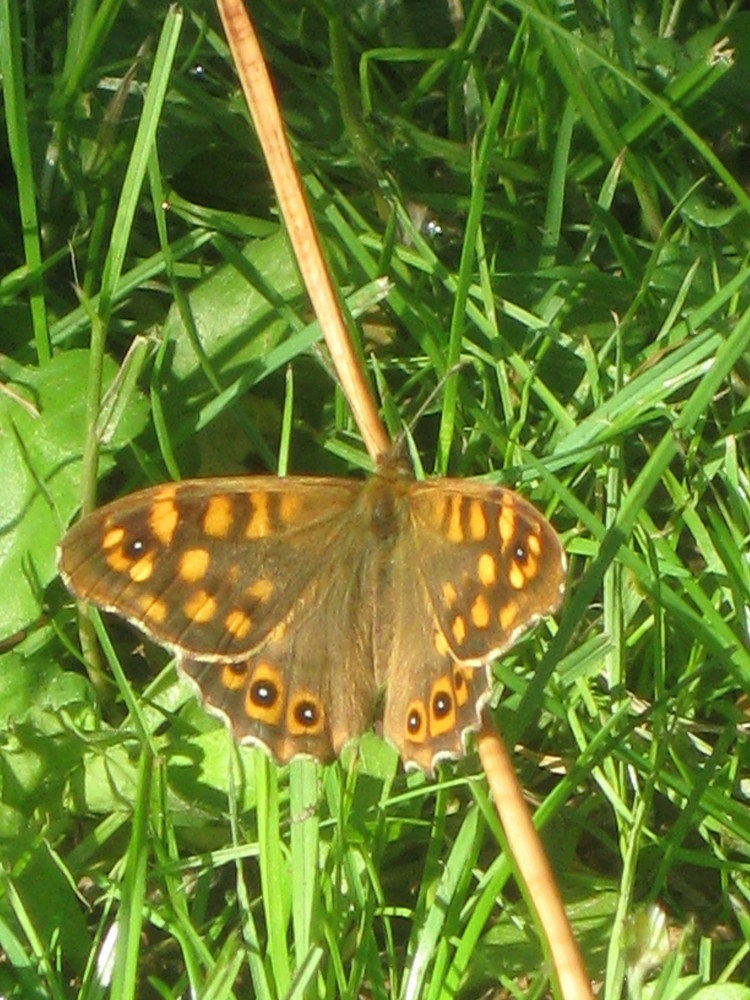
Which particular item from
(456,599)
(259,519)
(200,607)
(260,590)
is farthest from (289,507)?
(456,599)

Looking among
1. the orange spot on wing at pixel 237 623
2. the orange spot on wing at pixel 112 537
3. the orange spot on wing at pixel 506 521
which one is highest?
the orange spot on wing at pixel 506 521

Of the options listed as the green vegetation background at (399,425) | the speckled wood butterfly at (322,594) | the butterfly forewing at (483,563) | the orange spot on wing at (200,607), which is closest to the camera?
the butterfly forewing at (483,563)

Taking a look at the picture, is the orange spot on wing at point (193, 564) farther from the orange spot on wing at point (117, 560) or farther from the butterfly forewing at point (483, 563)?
the butterfly forewing at point (483, 563)

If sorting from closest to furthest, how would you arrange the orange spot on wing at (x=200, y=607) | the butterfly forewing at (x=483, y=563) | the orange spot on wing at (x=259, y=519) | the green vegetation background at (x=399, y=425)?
the butterfly forewing at (x=483, y=563) → the orange spot on wing at (x=200, y=607) → the orange spot on wing at (x=259, y=519) → the green vegetation background at (x=399, y=425)

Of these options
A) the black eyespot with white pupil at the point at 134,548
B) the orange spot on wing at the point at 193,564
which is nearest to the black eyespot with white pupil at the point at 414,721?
the orange spot on wing at the point at 193,564

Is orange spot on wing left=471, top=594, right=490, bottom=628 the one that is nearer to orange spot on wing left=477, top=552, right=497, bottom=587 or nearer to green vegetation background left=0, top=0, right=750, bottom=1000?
orange spot on wing left=477, top=552, right=497, bottom=587

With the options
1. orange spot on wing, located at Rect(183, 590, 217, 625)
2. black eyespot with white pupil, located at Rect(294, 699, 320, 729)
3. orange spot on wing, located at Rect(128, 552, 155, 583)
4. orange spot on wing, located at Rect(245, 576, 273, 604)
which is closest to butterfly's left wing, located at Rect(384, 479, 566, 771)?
black eyespot with white pupil, located at Rect(294, 699, 320, 729)

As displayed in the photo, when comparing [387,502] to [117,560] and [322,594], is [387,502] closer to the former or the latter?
[322,594]
